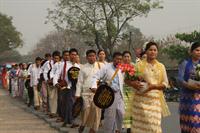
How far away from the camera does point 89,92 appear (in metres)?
10.2

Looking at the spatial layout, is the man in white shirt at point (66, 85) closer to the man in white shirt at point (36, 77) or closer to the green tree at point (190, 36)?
the man in white shirt at point (36, 77)

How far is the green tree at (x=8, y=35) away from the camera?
83.7m

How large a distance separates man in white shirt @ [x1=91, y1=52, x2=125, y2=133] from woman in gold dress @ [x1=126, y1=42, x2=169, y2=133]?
1.42 metres

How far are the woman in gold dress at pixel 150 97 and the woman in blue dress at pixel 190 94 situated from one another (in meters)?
0.31

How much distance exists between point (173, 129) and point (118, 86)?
2.68 meters

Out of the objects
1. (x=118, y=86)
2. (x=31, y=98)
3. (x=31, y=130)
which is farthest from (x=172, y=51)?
(x=118, y=86)

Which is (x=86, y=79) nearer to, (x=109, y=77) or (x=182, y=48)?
(x=109, y=77)

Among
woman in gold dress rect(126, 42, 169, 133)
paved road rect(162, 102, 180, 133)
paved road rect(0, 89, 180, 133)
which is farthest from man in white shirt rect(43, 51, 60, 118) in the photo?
woman in gold dress rect(126, 42, 169, 133)

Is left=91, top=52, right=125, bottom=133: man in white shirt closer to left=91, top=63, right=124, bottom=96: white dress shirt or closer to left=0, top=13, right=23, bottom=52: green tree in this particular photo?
left=91, top=63, right=124, bottom=96: white dress shirt

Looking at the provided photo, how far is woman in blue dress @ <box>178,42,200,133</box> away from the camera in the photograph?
7.01 meters

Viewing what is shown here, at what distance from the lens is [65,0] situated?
4350 cm

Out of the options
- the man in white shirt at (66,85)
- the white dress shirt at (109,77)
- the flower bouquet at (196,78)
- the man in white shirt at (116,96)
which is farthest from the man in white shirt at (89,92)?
the flower bouquet at (196,78)

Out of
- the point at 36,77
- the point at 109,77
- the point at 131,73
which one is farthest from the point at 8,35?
the point at 131,73

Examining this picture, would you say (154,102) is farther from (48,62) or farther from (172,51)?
(172,51)
